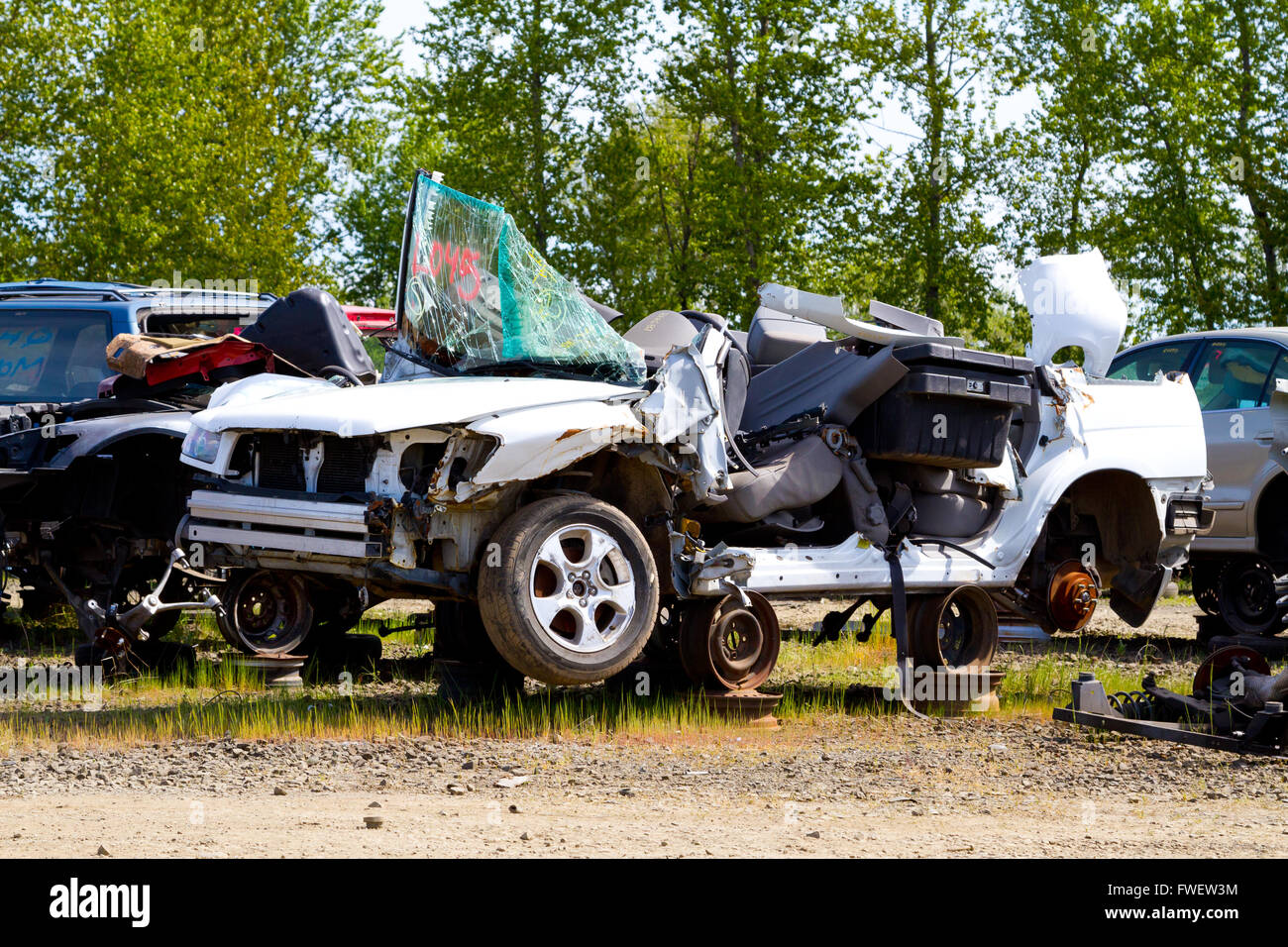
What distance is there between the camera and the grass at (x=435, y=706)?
7.24m

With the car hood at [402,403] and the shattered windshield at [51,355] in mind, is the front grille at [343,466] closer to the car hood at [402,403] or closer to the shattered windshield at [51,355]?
the car hood at [402,403]

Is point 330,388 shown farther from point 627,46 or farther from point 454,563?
point 627,46

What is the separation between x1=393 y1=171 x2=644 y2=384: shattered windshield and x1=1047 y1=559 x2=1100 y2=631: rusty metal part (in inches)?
113

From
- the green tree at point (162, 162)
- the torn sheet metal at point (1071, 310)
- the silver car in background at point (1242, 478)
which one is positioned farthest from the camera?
the green tree at point (162, 162)

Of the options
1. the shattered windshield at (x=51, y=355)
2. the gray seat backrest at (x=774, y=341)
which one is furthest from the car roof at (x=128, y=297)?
the gray seat backrest at (x=774, y=341)

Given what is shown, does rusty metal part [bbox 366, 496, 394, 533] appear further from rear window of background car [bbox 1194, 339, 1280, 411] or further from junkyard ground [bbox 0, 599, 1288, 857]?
rear window of background car [bbox 1194, 339, 1280, 411]

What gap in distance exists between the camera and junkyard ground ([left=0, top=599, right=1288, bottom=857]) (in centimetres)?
510

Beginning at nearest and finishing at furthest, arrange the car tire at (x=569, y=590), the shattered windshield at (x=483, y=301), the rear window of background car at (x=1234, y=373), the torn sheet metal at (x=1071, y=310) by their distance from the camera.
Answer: the car tire at (x=569, y=590) → the shattered windshield at (x=483, y=301) → the torn sheet metal at (x=1071, y=310) → the rear window of background car at (x=1234, y=373)

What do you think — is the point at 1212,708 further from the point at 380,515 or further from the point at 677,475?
the point at 380,515

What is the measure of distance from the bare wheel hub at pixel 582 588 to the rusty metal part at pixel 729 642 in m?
0.66

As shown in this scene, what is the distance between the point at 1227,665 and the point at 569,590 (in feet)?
10.9

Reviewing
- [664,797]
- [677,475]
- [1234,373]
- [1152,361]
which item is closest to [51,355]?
[677,475]

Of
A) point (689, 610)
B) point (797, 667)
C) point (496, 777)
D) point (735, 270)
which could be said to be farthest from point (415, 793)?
point (735, 270)

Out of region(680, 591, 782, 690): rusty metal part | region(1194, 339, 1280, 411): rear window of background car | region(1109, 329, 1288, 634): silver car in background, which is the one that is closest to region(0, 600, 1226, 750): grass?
region(680, 591, 782, 690): rusty metal part
